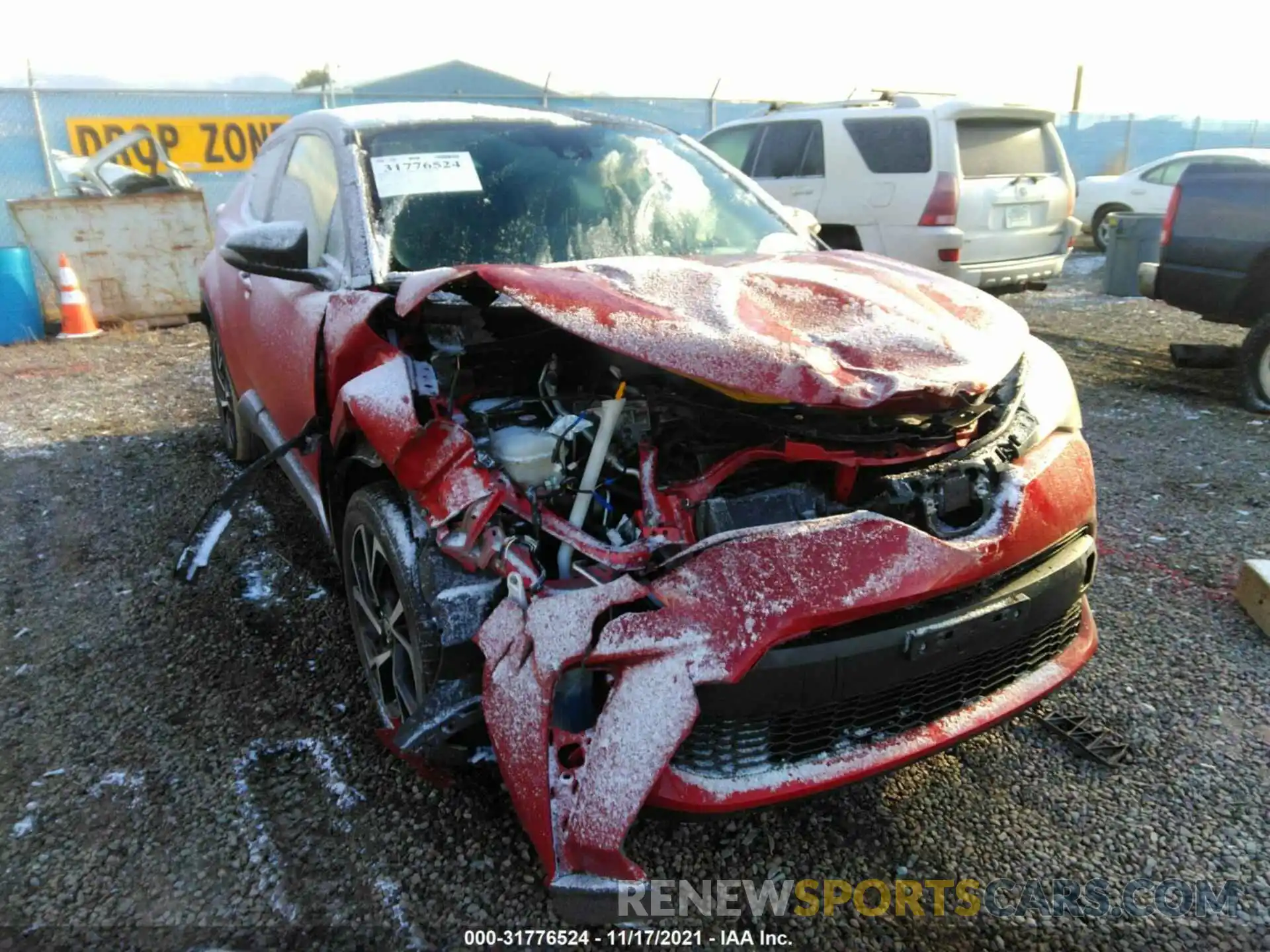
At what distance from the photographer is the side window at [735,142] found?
9328mm

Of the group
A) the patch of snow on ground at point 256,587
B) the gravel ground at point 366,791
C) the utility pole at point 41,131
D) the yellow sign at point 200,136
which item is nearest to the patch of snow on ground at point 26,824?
the gravel ground at point 366,791

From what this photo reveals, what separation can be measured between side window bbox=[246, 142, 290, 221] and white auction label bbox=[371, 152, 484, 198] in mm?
1102

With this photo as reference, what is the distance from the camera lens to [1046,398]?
250 centimetres

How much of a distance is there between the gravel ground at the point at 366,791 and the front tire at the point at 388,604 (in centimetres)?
21

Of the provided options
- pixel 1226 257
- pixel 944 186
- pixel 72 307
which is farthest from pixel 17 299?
pixel 1226 257

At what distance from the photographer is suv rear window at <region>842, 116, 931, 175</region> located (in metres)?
7.71

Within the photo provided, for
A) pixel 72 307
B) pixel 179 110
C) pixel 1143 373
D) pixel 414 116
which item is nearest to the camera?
pixel 414 116

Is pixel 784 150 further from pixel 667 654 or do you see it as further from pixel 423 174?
pixel 667 654

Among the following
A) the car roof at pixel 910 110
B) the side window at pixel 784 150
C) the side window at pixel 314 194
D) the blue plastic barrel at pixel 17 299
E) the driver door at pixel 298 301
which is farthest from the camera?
the side window at pixel 784 150

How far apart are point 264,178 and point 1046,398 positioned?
11.6ft

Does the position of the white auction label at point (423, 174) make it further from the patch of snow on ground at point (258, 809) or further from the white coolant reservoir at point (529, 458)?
the patch of snow on ground at point (258, 809)

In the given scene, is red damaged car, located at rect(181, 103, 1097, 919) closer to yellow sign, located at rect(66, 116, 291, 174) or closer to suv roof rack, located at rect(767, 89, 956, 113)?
suv roof rack, located at rect(767, 89, 956, 113)

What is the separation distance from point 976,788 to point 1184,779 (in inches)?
22.8

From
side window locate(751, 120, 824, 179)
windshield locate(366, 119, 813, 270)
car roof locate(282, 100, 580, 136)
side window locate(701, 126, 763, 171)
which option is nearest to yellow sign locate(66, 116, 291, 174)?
side window locate(701, 126, 763, 171)
